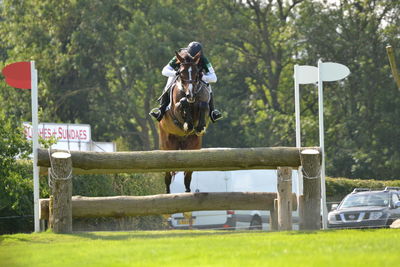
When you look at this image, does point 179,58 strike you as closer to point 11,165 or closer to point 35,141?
point 35,141

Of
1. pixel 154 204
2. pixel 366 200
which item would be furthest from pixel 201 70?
pixel 366 200

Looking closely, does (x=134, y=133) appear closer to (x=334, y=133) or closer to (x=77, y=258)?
(x=334, y=133)

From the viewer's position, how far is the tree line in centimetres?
4253

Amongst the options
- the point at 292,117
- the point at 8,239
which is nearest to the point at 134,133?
the point at 292,117

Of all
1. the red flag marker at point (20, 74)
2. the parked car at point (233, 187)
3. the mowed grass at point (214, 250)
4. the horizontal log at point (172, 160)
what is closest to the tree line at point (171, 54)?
the parked car at point (233, 187)

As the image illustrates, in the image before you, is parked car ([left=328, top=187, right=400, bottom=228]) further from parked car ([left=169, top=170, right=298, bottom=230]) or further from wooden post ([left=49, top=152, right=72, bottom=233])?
wooden post ([left=49, top=152, right=72, bottom=233])

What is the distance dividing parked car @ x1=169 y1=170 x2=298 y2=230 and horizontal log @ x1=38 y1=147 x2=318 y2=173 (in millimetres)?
9797

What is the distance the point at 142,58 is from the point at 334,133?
33.2 ft

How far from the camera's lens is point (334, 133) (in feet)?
145

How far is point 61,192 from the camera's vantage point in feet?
37.4

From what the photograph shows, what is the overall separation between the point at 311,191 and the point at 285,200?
3.05 ft

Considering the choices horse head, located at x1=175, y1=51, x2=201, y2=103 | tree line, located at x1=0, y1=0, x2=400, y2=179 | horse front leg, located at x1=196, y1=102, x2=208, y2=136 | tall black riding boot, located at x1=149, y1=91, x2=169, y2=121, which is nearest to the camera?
horse head, located at x1=175, y1=51, x2=201, y2=103

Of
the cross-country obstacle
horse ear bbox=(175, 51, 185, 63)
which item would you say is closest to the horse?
horse ear bbox=(175, 51, 185, 63)

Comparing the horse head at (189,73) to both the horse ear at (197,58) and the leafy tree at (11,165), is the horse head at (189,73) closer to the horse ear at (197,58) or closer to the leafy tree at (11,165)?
the horse ear at (197,58)
